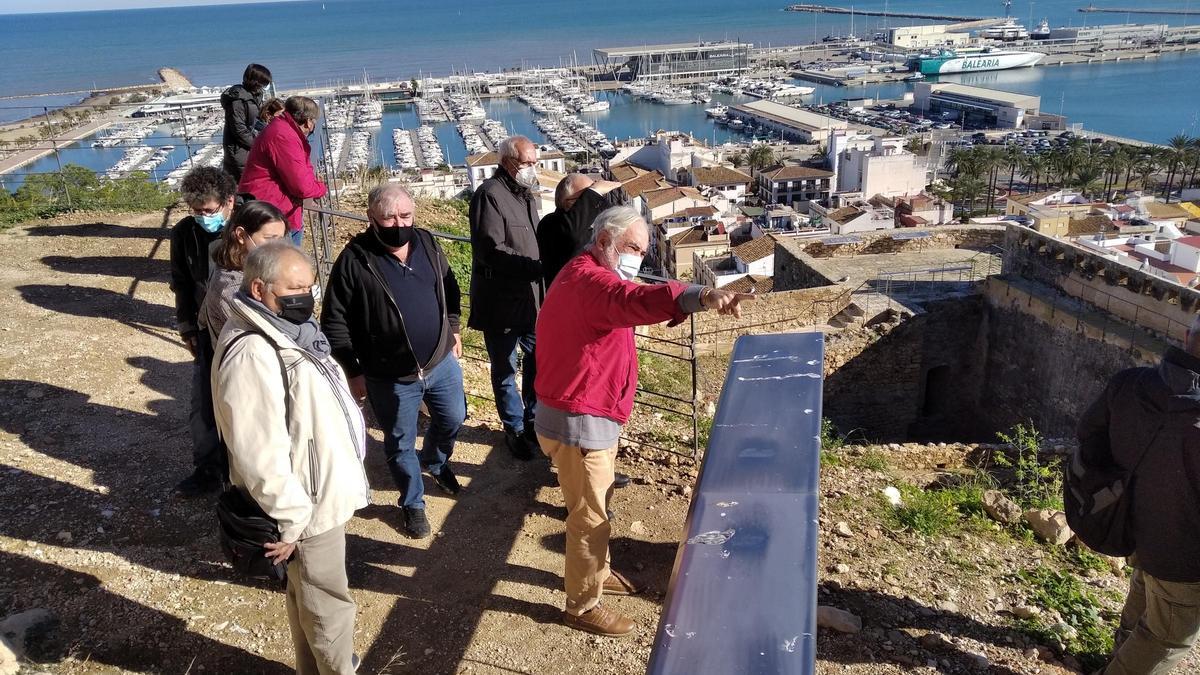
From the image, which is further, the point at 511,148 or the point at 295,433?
the point at 511,148

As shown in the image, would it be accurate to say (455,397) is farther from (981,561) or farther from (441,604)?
(981,561)

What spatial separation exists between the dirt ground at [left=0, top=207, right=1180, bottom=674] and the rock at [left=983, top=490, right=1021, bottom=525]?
1.13ft

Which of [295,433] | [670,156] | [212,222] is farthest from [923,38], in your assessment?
[295,433]

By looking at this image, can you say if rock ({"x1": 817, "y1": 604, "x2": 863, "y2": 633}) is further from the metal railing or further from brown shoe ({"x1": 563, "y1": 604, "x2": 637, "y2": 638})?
the metal railing

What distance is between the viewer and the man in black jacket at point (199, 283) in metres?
3.71

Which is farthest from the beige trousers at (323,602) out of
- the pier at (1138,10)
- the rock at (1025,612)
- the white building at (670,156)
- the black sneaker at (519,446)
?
the pier at (1138,10)

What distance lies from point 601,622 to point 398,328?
4.65 ft

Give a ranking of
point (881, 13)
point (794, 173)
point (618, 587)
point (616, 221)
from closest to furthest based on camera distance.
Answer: point (616, 221) < point (618, 587) < point (794, 173) < point (881, 13)

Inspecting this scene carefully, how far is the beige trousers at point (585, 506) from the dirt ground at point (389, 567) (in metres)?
0.29

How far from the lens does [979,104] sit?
6512 cm

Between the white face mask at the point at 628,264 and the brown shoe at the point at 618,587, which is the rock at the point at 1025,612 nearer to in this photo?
the brown shoe at the point at 618,587

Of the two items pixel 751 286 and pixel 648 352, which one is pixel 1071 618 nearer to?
pixel 751 286

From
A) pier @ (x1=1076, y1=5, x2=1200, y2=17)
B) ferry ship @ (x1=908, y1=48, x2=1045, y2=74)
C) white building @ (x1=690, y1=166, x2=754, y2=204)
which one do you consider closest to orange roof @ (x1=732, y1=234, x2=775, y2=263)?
white building @ (x1=690, y1=166, x2=754, y2=204)

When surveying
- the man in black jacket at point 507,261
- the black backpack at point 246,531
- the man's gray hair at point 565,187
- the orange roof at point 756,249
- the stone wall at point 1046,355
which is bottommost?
the orange roof at point 756,249
